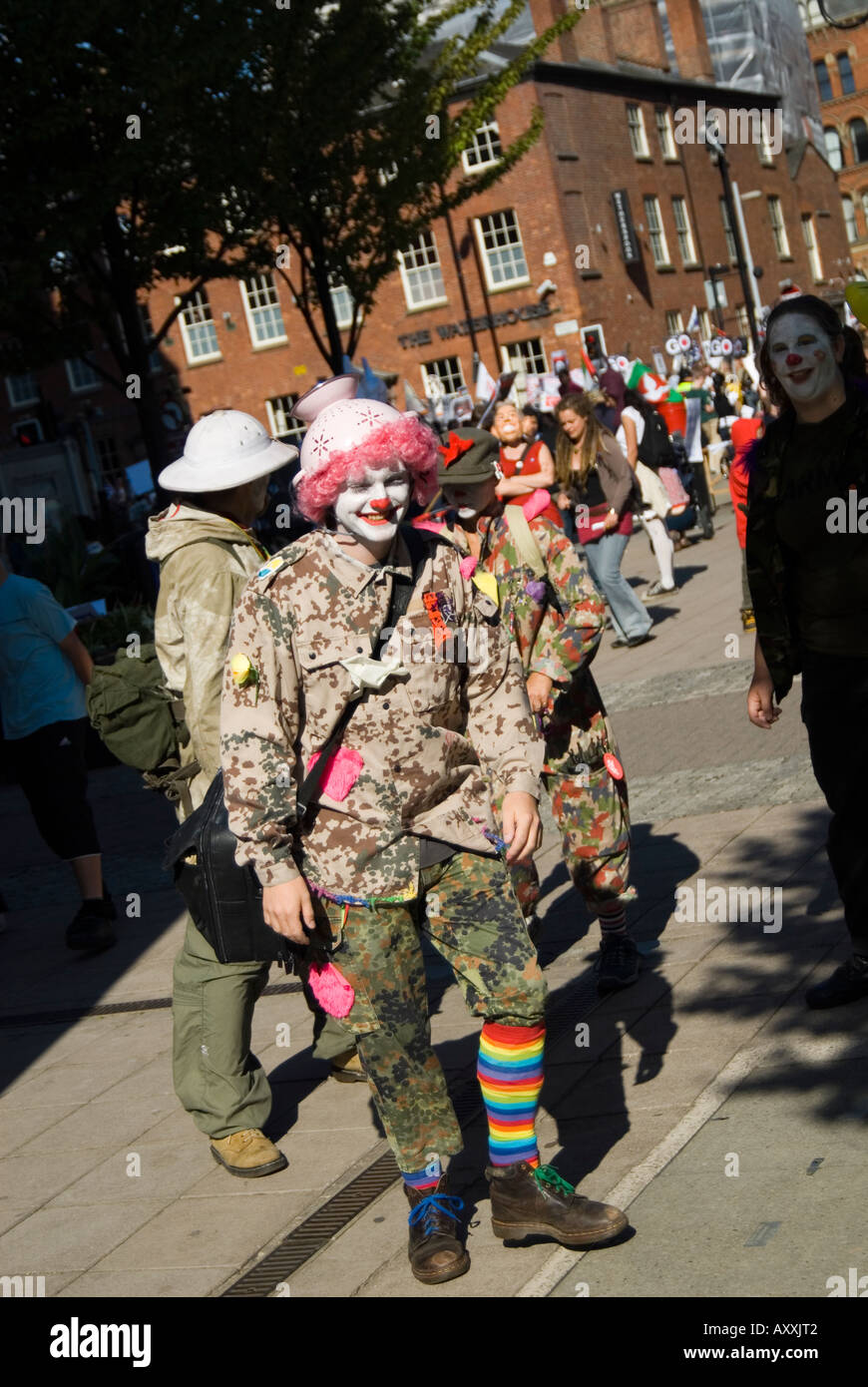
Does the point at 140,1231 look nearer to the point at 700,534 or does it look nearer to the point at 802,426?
the point at 802,426

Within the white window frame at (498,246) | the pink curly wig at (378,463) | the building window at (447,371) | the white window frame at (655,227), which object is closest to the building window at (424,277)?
the white window frame at (498,246)

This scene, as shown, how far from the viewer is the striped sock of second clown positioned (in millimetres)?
3689

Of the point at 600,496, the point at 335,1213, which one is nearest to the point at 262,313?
the point at 600,496

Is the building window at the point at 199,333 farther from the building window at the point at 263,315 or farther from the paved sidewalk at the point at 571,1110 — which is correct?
the paved sidewalk at the point at 571,1110

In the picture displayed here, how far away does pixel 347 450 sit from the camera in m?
3.55

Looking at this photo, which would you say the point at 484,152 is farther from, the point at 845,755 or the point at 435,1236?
the point at 435,1236

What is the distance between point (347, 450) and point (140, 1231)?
230cm

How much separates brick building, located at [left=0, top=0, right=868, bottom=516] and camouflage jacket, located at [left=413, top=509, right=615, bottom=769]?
32.4 metres

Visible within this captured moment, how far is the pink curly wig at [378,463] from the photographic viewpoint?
11.6 ft

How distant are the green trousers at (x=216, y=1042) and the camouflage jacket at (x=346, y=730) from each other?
114cm

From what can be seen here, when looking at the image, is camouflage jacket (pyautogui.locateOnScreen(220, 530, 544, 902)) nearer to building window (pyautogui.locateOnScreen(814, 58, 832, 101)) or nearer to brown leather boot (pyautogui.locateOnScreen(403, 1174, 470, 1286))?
brown leather boot (pyautogui.locateOnScreen(403, 1174, 470, 1286))

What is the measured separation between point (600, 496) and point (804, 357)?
843 centimetres

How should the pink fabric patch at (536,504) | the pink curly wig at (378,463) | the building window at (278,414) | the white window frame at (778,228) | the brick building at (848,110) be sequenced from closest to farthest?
1. the pink curly wig at (378,463)
2. the pink fabric patch at (536,504)
3. the building window at (278,414)
4. the white window frame at (778,228)
5. the brick building at (848,110)
